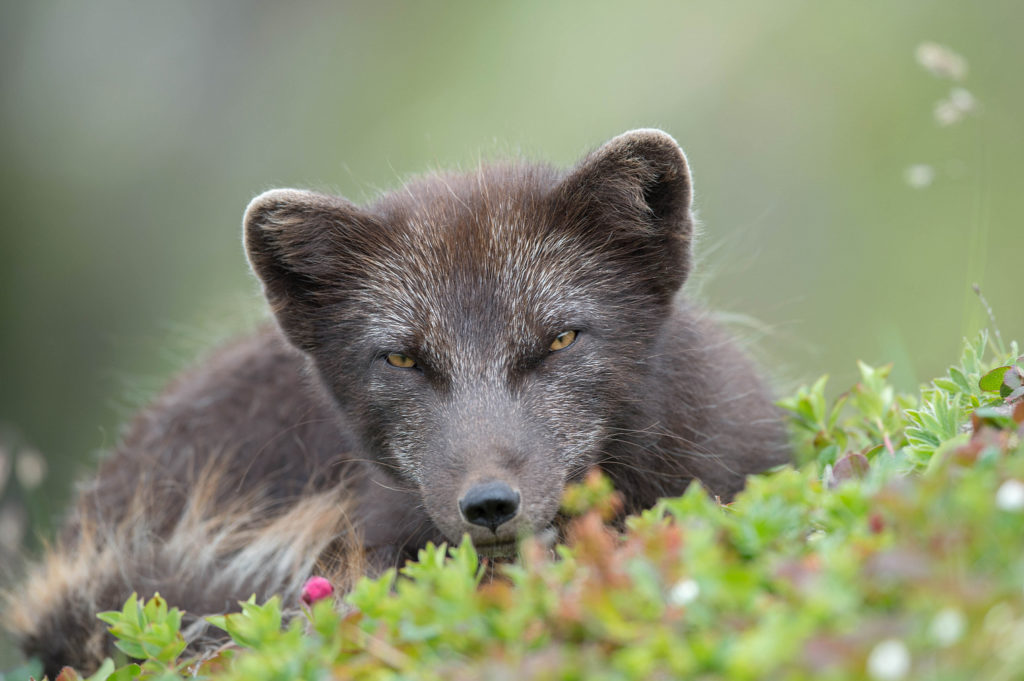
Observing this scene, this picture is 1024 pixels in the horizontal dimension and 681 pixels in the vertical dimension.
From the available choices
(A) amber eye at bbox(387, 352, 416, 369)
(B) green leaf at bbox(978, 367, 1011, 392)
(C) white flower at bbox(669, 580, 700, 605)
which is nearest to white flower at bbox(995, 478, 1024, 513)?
(C) white flower at bbox(669, 580, 700, 605)

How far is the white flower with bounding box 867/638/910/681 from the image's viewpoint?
1.86 m

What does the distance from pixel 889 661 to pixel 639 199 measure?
292 cm

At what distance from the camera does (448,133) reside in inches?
508

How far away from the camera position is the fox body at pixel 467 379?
4.19 m

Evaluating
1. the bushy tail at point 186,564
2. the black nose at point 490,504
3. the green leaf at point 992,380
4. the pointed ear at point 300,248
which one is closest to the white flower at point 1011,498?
the green leaf at point 992,380

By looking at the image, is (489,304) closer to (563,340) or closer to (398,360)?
(563,340)

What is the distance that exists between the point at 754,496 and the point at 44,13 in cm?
1147

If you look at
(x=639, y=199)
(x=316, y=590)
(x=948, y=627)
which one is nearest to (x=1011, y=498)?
(x=948, y=627)

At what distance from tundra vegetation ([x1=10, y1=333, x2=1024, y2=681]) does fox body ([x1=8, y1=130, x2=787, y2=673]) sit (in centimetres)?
121

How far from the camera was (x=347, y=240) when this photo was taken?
15.3 feet

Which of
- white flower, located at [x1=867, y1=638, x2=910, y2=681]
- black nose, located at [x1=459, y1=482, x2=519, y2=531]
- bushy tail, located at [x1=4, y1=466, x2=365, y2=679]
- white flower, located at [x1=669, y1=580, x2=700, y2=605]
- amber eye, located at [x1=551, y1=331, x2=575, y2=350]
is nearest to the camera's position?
white flower, located at [x1=867, y1=638, x2=910, y2=681]

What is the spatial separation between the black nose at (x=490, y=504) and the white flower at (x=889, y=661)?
1911 mm

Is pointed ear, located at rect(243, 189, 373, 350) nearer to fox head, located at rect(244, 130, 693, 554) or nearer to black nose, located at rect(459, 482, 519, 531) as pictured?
fox head, located at rect(244, 130, 693, 554)

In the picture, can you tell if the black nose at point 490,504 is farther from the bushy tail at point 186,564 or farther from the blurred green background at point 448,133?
the blurred green background at point 448,133
